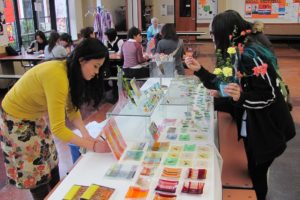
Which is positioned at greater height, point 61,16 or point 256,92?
point 61,16

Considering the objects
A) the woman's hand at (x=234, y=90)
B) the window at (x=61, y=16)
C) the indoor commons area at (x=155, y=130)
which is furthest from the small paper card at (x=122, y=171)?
the window at (x=61, y=16)

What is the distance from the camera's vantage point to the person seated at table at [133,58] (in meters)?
5.36

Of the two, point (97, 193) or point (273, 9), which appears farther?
point (273, 9)

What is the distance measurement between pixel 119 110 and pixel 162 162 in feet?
1.69

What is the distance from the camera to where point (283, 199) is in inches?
108

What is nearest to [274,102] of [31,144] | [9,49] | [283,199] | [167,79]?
[283,199]

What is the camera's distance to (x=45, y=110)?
6.27 ft

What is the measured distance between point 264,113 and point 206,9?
12.1 metres

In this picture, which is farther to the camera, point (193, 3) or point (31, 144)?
point (193, 3)

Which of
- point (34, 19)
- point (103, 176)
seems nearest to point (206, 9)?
point (34, 19)

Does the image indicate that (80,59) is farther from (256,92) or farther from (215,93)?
(215,93)

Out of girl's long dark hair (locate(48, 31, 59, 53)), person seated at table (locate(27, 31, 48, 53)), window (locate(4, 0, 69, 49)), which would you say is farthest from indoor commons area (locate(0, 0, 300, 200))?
window (locate(4, 0, 69, 49))

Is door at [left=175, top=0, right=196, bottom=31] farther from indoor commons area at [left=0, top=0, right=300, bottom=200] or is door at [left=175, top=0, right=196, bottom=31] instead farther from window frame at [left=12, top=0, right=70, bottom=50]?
indoor commons area at [left=0, top=0, right=300, bottom=200]

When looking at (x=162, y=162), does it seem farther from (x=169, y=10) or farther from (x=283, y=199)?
(x=169, y=10)
